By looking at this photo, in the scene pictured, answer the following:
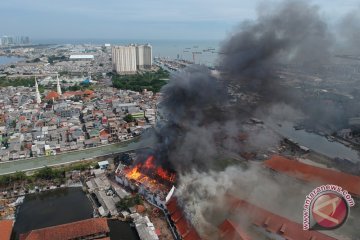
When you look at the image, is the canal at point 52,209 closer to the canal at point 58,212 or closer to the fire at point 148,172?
the canal at point 58,212

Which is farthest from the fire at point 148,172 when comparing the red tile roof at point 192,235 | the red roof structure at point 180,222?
the red tile roof at point 192,235

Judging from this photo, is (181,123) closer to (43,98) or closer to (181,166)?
(181,166)

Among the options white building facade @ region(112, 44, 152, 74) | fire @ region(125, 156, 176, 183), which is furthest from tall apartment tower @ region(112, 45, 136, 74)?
fire @ region(125, 156, 176, 183)

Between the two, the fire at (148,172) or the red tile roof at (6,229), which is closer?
the red tile roof at (6,229)

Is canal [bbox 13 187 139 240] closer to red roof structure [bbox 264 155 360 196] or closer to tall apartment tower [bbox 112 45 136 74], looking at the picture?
red roof structure [bbox 264 155 360 196]

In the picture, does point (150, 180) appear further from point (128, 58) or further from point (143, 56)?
point (143, 56)

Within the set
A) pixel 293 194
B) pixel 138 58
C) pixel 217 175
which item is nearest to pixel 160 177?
pixel 217 175
